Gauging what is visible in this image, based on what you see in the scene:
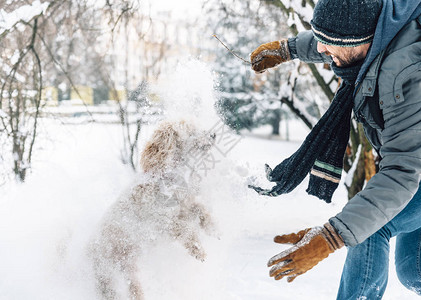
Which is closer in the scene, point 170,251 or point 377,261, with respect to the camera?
point 377,261

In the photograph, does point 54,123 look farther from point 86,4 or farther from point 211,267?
point 211,267

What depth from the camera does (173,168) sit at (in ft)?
8.64

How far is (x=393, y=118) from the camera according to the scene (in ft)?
4.83

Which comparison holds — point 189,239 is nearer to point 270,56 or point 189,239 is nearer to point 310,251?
point 310,251

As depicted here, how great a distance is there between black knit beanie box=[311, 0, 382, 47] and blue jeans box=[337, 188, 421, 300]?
74 centimetres

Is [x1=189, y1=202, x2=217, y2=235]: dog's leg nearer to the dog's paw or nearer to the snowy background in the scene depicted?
the snowy background

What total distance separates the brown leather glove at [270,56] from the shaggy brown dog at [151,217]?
726 millimetres

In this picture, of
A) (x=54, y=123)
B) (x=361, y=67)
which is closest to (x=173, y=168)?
(x=361, y=67)

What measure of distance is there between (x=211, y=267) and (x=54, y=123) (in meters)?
4.25

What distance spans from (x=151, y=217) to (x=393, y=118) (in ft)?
5.36

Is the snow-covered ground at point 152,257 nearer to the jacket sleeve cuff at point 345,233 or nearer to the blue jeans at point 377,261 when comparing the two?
the blue jeans at point 377,261

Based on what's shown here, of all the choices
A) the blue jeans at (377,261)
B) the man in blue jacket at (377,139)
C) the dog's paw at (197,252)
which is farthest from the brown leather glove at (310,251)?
the dog's paw at (197,252)

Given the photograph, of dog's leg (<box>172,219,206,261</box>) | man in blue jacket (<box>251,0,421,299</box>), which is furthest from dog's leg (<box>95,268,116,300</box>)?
man in blue jacket (<box>251,0,421,299</box>)

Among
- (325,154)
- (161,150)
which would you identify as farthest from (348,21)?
(161,150)
